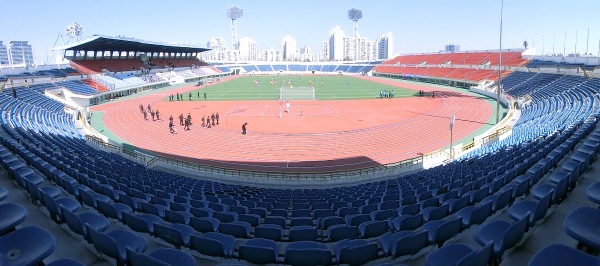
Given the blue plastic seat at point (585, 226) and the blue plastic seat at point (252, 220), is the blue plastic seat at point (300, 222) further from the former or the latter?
the blue plastic seat at point (585, 226)

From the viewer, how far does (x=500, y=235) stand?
4.40m

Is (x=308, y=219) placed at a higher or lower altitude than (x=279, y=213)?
higher

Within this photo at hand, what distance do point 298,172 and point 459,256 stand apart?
16.2m

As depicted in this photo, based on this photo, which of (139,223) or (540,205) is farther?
(139,223)

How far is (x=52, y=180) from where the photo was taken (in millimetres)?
9312

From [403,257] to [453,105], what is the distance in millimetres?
41949

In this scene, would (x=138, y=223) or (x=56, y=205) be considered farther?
(x=138, y=223)

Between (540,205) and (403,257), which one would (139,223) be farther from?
(540,205)

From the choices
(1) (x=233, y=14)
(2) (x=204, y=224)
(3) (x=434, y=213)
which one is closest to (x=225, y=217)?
(2) (x=204, y=224)

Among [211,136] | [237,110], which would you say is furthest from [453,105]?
[211,136]

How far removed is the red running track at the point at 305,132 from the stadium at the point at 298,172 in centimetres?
21

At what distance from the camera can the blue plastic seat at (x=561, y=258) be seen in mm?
3008

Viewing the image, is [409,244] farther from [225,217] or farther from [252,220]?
[225,217]

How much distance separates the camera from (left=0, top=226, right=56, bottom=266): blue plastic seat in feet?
11.1
